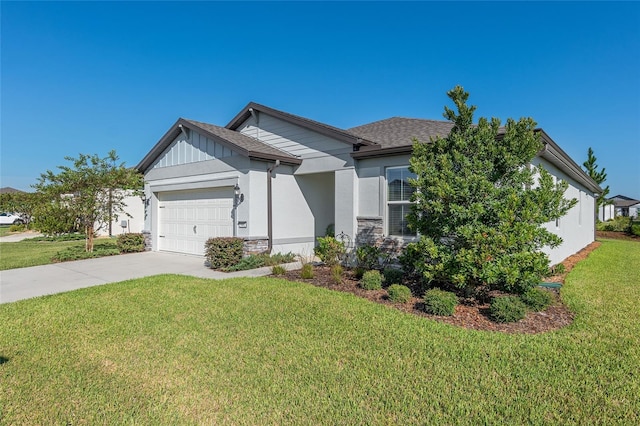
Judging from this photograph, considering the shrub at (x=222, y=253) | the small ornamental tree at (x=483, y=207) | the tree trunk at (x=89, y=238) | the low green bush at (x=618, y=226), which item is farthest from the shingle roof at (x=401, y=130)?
the low green bush at (x=618, y=226)

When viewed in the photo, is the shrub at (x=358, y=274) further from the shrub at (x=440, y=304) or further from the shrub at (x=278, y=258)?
the shrub at (x=278, y=258)

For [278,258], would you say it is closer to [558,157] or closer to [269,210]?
[269,210]

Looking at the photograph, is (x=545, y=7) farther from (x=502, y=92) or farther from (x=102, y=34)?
(x=102, y=34)

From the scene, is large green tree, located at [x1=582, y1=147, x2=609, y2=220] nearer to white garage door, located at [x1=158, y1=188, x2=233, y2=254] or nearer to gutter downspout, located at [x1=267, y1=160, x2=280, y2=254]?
gutter downspout, located at [x1=267, y1=160, x2=280, y2=254]

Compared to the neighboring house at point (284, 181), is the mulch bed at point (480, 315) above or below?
below

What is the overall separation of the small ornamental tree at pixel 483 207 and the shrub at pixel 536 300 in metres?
0.19

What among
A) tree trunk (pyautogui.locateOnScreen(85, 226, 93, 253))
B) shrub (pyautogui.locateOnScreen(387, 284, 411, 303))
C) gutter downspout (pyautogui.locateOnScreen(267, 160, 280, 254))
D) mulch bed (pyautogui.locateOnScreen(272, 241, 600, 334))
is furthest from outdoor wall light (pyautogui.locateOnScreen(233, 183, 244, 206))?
tree trunk (pyautogui.locateOnScreen(85, 226, 93, 253))

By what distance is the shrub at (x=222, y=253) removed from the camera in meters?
9.39

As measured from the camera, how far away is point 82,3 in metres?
10.5

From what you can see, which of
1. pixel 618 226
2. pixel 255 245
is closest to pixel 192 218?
pixel 255 245

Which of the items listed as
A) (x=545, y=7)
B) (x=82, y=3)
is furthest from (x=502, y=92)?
(x=82, y=3)

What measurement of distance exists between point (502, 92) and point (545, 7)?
18.5ft

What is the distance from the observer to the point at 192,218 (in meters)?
12.5

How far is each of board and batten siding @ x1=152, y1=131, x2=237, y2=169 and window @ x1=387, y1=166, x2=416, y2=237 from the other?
Result: 16.7 ft
